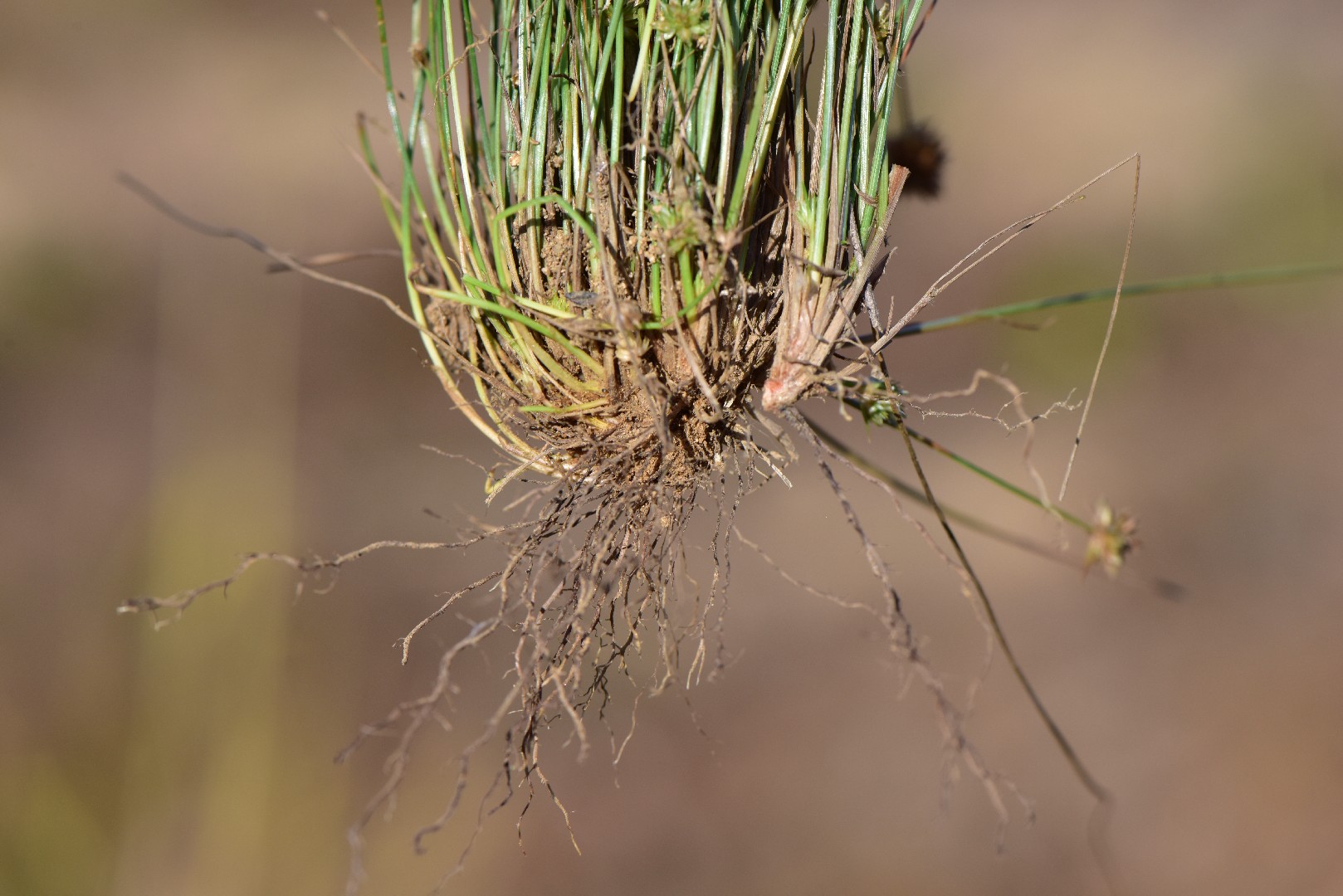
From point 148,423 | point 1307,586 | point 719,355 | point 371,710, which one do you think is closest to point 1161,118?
point 1307,586

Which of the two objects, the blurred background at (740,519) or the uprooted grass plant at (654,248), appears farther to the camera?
the blurred background at (740,519)

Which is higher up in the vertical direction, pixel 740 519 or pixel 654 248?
pixel 654 248

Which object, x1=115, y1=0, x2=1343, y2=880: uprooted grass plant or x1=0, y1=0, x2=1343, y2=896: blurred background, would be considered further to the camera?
x1=0, y1=0, x2=1343, y2=896: blurred background

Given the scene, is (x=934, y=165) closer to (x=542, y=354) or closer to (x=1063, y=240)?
(x=542, y=354)

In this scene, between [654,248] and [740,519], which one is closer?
[654,248]
